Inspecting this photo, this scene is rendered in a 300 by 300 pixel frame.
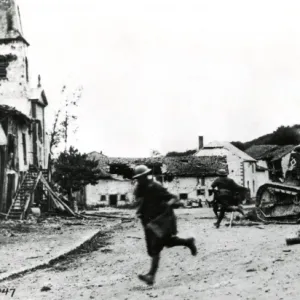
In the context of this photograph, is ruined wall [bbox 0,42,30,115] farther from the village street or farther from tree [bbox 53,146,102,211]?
the village street

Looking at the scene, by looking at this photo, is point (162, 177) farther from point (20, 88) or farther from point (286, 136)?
point (286, 136)

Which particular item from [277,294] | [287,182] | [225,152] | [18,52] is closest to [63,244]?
[287,182]

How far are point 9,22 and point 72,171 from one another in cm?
1352

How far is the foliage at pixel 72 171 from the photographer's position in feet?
158

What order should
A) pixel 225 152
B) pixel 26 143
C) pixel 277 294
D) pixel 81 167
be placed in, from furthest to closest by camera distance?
pixel 225 152 → pixel 81 167 → pixel 26 143 → pixel 277 294

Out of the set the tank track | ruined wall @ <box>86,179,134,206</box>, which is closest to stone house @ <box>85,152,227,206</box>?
ruined wall @ <box>86,179,134,206</box>

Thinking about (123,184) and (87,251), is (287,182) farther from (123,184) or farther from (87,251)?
(123,184)

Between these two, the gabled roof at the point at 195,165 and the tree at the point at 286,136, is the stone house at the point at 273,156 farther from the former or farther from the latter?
the gabled roof at the point at 195,165

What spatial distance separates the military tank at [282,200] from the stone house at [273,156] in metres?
64.5

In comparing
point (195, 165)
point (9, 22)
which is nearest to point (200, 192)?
point (195, 165)

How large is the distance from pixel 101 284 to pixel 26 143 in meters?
29.3

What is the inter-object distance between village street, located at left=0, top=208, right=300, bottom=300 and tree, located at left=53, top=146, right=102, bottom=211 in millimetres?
34071

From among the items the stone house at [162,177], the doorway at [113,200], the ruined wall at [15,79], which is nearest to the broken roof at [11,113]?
the ruined wall at [15,79]

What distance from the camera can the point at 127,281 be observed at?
9.68 meters
